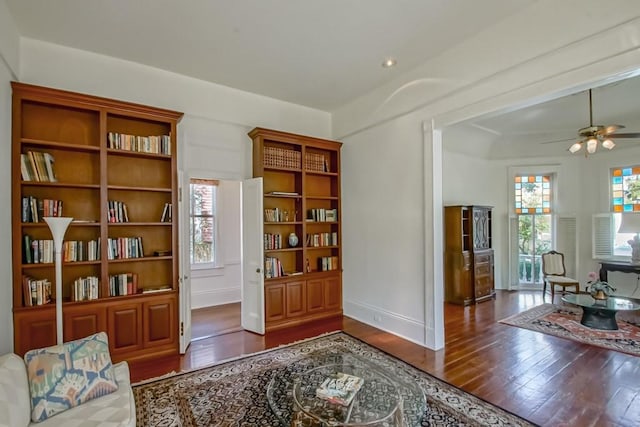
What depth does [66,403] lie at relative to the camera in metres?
1.91

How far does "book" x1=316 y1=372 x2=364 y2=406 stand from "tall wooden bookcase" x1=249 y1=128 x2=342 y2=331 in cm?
230

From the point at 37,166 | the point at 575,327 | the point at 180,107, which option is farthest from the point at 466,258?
the point at 37,166

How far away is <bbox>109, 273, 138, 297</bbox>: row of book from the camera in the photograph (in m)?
3.37

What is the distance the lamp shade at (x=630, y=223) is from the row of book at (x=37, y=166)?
9.00 meters

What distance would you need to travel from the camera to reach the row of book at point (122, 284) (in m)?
3.37

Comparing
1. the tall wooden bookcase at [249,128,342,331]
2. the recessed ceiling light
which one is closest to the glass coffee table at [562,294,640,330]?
the tall wooden bookcase at [249,128,342,331]

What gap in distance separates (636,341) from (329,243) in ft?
13.7

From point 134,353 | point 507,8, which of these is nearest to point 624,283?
point 507,8

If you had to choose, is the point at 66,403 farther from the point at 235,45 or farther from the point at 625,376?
the point at 625,376

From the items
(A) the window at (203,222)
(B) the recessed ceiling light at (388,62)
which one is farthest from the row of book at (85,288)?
(B) the recessed ceiling light at (388,62)

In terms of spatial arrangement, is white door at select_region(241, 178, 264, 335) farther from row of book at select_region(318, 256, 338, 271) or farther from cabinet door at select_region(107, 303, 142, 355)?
cabinet door at select_region(107, 303, 142, 355)

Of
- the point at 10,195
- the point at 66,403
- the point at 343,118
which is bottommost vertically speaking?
the point at 66,403

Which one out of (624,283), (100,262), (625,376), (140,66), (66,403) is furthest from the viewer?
(624,283)

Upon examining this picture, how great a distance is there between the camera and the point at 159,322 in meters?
3.59
